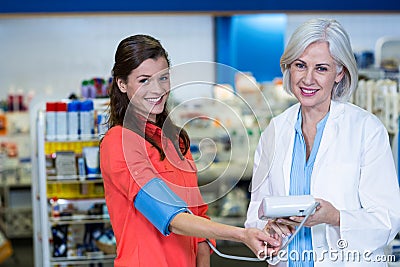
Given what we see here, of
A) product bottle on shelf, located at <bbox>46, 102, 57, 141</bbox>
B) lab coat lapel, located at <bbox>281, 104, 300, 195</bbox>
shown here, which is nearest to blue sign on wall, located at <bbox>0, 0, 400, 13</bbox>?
product bottle on shelf, located at <bbox>46, 102, 57, 141</bbox>

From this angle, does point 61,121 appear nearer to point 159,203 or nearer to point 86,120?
point 86,120

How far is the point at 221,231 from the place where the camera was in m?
2.24

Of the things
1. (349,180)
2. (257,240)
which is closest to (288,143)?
(349,180)

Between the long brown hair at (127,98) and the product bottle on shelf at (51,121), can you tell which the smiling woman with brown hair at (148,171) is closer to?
the long brown hair at (127,98)

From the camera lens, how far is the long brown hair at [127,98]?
234 centimetres

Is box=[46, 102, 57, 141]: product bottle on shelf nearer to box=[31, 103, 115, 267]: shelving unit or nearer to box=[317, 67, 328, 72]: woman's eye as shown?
box=[31, 103, 115, 267]: shelving unit

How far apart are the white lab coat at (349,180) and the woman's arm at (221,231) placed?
301 millimetres

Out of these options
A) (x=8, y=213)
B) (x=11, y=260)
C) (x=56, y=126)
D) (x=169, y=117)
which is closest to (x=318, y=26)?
(x=169, y=117)

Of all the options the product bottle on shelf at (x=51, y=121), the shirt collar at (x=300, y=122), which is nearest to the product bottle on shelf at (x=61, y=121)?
the product bottle on shelf at (x=51, y=121)

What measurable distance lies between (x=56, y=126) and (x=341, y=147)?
241cm

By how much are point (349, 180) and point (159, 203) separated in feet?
2.12

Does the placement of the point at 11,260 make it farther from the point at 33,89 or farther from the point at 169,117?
the point at 169,117

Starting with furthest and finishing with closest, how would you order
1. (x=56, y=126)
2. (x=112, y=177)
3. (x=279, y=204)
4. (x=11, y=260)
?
(x=11, y=260)
(x=56, y=126)
(x=112, y=177)
(x=279, y=204)

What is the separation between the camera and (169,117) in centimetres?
242
